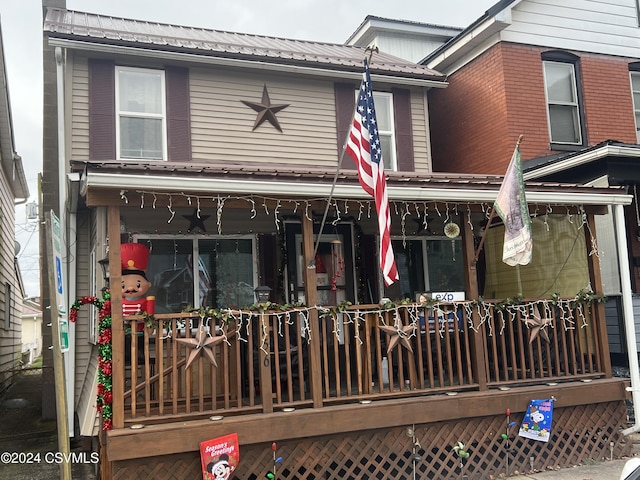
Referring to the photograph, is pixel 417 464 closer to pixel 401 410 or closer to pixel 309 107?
pixel 401 410

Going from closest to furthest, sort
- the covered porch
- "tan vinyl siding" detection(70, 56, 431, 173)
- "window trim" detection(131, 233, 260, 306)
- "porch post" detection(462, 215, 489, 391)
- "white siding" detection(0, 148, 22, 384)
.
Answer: the covered porch, "porch post" detection(462, 215, 489, 391), "window trim" detection(131, 233, 260, 306), "tan vinyl siding" detection(70, 56, 431, 173), "white siding" detection(0, 148, 22, 384)

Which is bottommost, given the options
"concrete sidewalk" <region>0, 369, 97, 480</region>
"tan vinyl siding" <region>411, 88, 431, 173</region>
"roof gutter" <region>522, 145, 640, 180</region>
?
"concrete sidewalk" <region>0, 369, 97, 480</region>

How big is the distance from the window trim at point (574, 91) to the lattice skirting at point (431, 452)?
5115mm

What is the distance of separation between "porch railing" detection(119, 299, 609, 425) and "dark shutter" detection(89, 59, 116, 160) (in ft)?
9.38

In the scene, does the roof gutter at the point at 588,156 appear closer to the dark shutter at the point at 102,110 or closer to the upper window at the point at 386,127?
the upper window at the point at 386,127

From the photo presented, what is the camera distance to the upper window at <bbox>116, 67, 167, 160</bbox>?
8664mm

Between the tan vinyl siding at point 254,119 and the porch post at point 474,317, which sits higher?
the tan vinyl siding at point 254,119

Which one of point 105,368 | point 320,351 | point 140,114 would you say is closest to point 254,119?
point 140,114

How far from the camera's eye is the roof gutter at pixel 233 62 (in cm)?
828

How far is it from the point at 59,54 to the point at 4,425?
20.8 ft

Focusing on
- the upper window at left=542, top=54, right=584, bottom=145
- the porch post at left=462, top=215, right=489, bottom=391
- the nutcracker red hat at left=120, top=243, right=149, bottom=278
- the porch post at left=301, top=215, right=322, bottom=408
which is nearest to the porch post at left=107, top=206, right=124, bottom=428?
the nutcracker red hat at left=120, top=243, right=149, bottom=278

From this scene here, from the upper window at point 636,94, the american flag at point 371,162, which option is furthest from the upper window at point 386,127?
the upper window at point 636,94

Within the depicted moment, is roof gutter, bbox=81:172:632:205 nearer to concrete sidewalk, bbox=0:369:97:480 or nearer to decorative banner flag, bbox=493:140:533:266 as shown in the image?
decorative banner flag, bbox=493:140:533:266

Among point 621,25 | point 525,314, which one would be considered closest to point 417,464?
point 525,314
